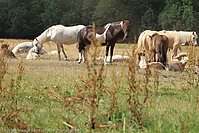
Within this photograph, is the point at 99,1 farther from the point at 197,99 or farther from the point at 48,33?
the point at 197,99

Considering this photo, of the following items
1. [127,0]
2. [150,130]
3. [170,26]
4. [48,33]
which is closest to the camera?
[150,130]

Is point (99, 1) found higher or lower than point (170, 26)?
higher

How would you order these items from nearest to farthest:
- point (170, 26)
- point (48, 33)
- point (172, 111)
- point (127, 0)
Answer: point (172, 111) < point (48, 33) < point (170, 26) < point (127, 0)

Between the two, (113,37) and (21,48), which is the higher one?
(113,37)

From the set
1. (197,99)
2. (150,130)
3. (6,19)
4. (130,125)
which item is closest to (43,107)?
(130,125)

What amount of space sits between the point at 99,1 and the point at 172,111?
5754cm

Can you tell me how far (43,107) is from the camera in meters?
3.40

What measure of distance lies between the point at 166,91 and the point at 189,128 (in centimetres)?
200

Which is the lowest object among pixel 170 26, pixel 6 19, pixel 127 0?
pixel 170 26

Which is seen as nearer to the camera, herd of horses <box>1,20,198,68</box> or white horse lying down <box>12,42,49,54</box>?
herd of horses <box>1,20,198,68</box>

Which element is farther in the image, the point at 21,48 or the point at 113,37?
the point at 21,48

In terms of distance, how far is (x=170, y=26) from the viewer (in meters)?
46.8

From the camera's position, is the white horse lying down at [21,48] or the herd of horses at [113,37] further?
the white horse lying down at [21,48]

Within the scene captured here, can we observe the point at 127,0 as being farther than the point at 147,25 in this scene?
Yes
